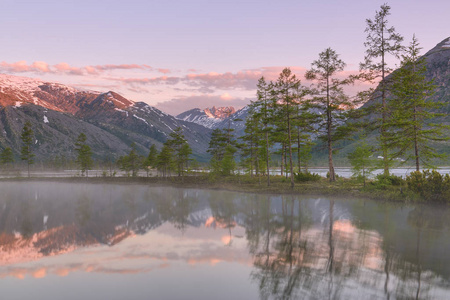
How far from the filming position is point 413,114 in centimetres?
3098

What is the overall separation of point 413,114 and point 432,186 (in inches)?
303

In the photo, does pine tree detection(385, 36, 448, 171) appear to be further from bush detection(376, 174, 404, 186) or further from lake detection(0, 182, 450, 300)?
lake detection(0, 182, 450, 300)

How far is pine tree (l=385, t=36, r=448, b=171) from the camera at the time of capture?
31453 mm

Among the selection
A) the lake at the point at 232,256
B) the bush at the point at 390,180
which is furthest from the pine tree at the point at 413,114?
the lake at the point at 232,256

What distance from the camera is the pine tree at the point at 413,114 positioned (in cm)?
3145

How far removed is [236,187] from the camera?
Result: 49.1m

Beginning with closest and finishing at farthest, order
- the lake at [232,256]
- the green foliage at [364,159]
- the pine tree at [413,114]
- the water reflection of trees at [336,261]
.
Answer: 1. the water reflection of trees at [336,261]
2. the lake at [232,256]
3. the pine tree at [413,114]
4. the green foliage at [364,159]

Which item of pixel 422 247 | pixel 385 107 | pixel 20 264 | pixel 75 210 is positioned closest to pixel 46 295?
pixel 20 264

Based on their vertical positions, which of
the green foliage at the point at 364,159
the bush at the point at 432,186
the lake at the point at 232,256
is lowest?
the lake at the point at 232,256

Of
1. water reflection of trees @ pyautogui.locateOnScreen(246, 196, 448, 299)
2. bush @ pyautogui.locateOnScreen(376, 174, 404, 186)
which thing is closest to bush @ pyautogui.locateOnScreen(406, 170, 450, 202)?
bush @ pyautogui.locateOnScreen(376, 174, 404, 186)

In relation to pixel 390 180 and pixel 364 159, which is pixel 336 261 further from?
pixel 364 159

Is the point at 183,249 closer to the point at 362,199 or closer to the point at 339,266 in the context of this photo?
the point at 339,266

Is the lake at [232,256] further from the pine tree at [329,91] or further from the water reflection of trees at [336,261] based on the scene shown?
the pine tree at [329,91]

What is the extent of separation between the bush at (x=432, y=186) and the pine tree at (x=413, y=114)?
128 inches
